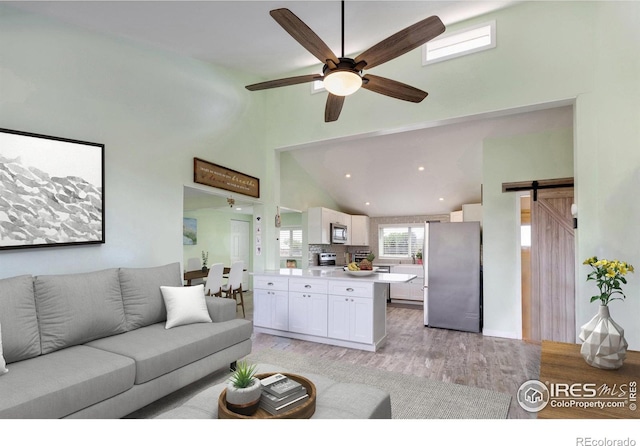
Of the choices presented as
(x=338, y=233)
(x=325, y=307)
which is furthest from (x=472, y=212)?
(x=325, y=307)

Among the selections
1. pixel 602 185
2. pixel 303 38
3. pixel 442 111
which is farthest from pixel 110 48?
pixel 602 185

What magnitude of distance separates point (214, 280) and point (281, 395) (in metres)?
3.94

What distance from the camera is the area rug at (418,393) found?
2.37m

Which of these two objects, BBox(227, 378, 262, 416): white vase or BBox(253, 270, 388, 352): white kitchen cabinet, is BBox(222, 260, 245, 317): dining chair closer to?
BBox(253, 270, 388, 352): white kitchen cabinet

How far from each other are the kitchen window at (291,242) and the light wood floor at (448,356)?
4176mm

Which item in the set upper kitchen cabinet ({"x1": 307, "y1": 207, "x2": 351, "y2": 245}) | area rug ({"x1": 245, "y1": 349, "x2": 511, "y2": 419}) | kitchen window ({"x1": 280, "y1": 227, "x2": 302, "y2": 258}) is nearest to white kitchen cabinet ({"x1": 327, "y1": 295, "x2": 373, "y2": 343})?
area rug ({"x1": 245, "y1": 349, "x2": 511, "y2": 419})

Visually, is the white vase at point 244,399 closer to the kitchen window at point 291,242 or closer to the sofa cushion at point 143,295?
the sofa cushion at point 143,295

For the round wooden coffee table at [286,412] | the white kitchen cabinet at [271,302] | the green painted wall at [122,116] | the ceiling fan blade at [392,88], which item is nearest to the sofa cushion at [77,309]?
the green painted wall at [122,116]

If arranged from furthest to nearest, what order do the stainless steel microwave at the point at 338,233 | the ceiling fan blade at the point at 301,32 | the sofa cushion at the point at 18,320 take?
1. the stainless steel microwave at the point at 338,233
2. the sofa cushion at the point at 18,320
3. the ceiling fan blade at the point at 301,32

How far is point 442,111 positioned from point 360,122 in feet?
3.34

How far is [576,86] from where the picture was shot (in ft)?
10.5

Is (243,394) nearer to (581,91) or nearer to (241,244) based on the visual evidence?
(581,91)

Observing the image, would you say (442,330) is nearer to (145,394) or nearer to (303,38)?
(145,394)

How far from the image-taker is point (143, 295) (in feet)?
9.47
